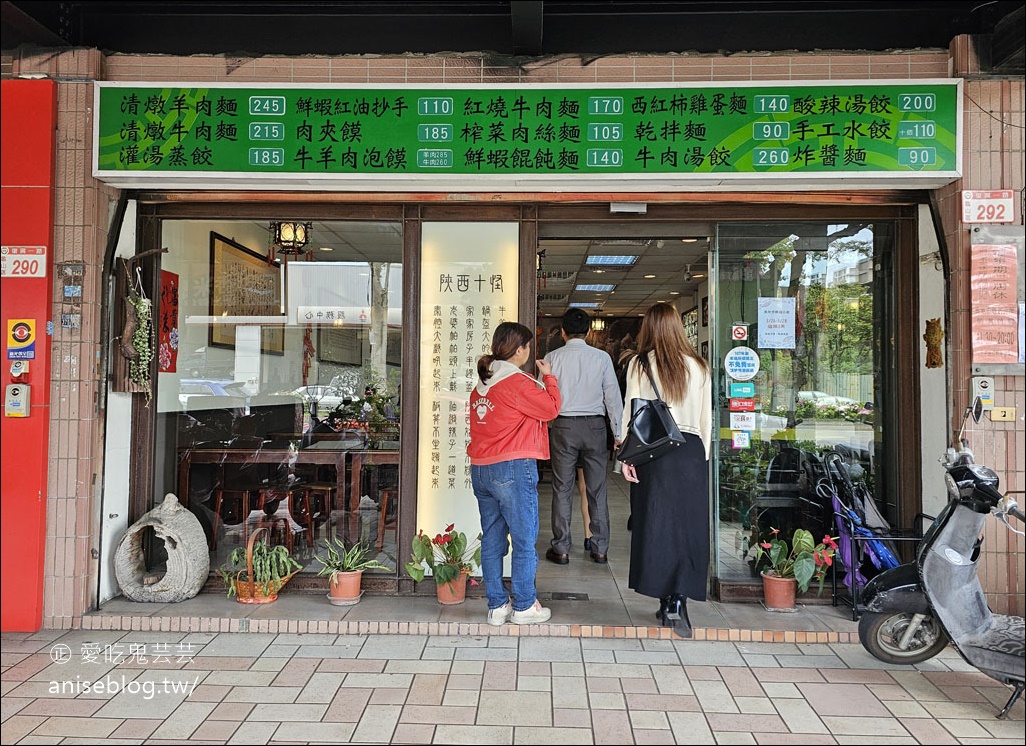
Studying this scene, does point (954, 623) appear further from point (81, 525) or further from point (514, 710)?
point (81, 525)

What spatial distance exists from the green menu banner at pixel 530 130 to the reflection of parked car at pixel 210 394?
1.44 meters

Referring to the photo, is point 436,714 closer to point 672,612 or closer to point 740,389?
point 672,612

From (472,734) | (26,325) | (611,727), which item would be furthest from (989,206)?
(26,325)

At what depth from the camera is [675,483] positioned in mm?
3709

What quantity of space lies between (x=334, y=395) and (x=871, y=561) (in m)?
3.54

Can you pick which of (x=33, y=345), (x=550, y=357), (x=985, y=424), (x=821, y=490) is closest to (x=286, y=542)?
(x=33, y=345)

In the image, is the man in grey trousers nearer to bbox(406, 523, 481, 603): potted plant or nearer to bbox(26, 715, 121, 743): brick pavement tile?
bbox(406, 523, 481, 603): potted plant

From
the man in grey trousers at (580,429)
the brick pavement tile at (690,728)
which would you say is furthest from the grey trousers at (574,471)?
the brick pavement tile at (690,728)

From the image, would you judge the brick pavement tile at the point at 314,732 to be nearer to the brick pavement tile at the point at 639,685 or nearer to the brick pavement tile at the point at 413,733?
the brick pavement tile at the point at 413,733

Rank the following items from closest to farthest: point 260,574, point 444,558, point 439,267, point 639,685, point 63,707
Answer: point 63,707
point 639,685
point 260,574
point 444,558
point 439,267

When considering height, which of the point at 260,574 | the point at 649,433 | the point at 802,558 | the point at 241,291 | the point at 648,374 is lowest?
the point at 260,574

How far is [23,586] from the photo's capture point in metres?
3.82

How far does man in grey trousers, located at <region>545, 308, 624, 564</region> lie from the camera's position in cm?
503

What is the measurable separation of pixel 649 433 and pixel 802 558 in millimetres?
1215
